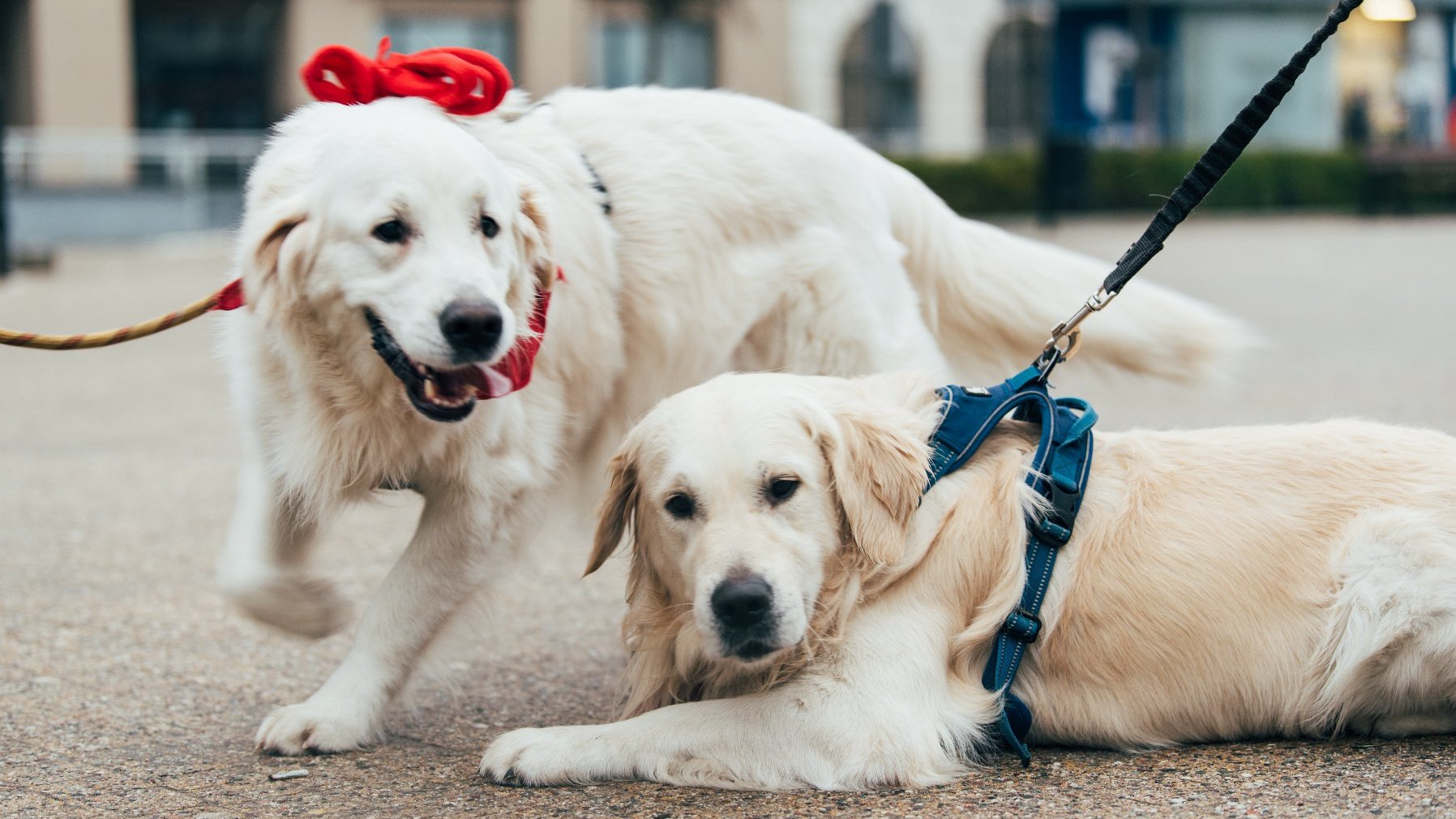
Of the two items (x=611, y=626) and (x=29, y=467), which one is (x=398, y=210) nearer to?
(x=611, y=626)

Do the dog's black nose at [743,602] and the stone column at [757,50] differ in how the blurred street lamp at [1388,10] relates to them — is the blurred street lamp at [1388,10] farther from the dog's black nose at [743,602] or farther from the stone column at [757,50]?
the stone column at [757,50]

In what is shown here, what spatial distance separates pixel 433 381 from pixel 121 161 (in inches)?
1010

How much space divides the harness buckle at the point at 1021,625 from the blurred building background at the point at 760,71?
21.1 m

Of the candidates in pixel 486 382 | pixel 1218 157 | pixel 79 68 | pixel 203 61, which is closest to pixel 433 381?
pixel 486 382

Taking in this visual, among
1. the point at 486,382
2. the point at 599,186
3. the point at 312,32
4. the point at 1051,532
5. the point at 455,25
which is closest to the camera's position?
the point at 1051,532

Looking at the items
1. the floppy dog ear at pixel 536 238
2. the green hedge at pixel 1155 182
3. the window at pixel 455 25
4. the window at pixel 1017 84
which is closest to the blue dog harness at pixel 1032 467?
the floppy dog ear at pixel 536 238

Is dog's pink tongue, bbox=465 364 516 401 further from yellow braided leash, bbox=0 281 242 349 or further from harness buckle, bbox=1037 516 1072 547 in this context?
harness buckle, bbox=1037 516 1072 547

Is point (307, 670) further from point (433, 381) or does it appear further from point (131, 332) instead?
point (433, 381)

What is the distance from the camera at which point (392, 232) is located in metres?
2.98

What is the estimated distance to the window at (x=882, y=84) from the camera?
3550cm

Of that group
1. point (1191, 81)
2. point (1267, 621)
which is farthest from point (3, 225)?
point (1191, 81)

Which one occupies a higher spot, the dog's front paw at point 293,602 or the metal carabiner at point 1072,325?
the metal carabiner at point 1072,325

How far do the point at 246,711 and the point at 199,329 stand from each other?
1027cm

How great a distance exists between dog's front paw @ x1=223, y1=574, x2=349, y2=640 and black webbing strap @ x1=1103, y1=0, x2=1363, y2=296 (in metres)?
1.88
